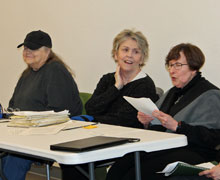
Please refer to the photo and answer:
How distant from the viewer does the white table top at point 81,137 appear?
1448mm

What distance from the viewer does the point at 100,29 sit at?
375 centimetres

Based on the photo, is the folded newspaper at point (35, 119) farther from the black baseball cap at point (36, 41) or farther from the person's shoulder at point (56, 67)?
the black baseball cap at point (36, 41)

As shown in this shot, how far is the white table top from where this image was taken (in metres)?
1.45

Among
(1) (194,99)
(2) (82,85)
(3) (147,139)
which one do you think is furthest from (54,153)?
(2) (82,85)

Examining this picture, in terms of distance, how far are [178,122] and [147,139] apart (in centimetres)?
54

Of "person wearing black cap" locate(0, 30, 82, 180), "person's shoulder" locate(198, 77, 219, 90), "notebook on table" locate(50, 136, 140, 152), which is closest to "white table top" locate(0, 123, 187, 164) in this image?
"notebook on table" locate(50, 136, 140, 152)

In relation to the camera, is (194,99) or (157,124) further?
(157,124)

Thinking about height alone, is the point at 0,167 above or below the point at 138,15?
below

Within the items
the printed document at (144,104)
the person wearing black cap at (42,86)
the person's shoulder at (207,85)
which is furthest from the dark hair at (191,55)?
the person wearing black cap at (42,86)

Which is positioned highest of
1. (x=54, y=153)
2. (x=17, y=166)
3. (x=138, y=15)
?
(x=138, y=15)

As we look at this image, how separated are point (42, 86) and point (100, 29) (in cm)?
102

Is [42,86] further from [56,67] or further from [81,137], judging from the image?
[81,137]

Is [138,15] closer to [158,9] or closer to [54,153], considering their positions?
[158,9]

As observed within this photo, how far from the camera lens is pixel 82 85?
4.00m
